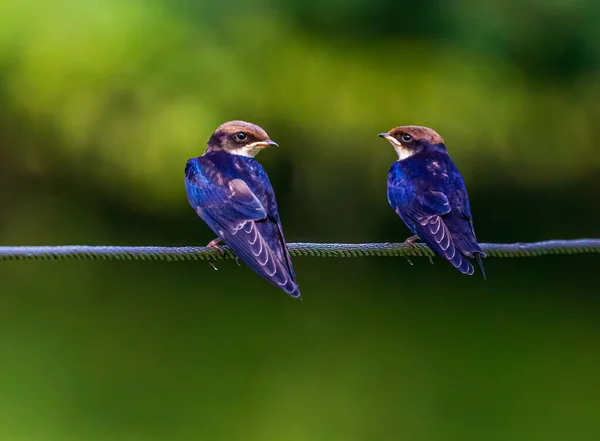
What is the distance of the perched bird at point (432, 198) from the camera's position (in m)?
2.51

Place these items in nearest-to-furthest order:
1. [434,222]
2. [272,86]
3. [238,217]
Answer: [238,217]
[434,222]
[272,86]

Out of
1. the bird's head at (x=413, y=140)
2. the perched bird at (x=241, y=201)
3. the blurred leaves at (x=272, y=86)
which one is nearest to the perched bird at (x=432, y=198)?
the bird's head at (x=413, y=140)

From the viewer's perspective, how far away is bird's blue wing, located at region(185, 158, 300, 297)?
2.29m

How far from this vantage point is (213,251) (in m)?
2.33

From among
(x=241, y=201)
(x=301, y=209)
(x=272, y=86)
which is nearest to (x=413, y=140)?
(x=241, y=201)

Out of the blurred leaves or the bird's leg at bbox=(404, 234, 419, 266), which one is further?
the blurred leaves

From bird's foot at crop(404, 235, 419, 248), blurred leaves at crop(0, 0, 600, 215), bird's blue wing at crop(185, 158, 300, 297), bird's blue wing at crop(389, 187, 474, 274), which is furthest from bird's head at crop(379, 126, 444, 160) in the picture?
blurred leaves at crop(0, 0, 600, 215)

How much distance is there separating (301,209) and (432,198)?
3.47 meters

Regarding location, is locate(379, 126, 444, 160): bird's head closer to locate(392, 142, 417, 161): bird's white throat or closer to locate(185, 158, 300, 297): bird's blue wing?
locate(392, 142, 417, 161): bird's white throat

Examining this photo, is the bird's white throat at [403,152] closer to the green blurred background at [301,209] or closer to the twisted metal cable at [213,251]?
the twisted metal cable at [213,251]

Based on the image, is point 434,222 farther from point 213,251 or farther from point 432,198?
point 213,251

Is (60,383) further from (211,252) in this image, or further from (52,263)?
(211,252)

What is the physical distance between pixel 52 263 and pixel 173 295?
949mm

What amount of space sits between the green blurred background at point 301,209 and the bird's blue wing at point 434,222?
336cm
